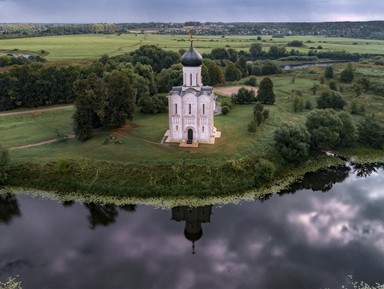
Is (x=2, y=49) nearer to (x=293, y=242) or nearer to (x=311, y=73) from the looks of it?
(x=311, y=73)

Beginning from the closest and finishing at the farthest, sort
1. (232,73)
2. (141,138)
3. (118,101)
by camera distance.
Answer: (141,138) < (118,101) < (232,73)

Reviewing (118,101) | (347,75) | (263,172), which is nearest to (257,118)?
(263,172)

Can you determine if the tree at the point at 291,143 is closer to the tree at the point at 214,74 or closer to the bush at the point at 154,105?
the bush at the point at 154,105

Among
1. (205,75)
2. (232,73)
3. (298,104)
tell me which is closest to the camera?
(298,104)

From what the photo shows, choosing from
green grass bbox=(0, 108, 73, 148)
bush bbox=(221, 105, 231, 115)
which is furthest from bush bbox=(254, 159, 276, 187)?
green grass bbox=(0, 108, 73, 148)

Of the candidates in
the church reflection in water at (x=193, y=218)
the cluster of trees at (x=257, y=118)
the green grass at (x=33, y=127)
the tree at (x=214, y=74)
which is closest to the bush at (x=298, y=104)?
the cluster of trees at (x=257, y=118)

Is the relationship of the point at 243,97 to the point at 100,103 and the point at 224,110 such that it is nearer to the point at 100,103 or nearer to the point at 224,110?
the point at 224,110

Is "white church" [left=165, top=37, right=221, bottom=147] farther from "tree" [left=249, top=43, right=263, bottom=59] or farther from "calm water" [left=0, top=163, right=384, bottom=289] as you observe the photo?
"tree" [left=249, top=43, right=263, bottom=59]

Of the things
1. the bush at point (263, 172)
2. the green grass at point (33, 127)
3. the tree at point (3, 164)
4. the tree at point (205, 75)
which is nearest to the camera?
the bush at point (263, 172)
